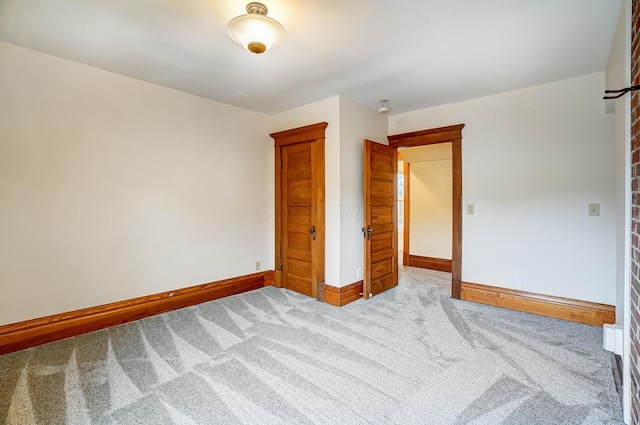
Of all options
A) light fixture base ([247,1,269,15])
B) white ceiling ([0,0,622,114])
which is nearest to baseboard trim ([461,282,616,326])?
white ceiling ([0,0,622,114])

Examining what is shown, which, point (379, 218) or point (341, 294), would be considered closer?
point (341, 294)

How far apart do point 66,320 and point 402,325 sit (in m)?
3.24

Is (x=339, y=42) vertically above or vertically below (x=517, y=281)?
above

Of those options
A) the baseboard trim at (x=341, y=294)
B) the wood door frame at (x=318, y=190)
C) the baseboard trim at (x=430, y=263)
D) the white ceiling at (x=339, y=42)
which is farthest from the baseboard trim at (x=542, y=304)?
the white ceiling at (x=339, y=42)

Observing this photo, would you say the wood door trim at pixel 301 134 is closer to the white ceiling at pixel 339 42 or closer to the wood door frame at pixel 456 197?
the white ceiling at pixel 339 42

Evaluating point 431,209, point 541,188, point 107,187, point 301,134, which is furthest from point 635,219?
point 431,209

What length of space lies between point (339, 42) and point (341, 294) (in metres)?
2.67

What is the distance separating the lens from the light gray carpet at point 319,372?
1.71 meters

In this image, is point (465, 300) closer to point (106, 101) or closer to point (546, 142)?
point (546, 142)

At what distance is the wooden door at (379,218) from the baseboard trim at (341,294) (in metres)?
0.13

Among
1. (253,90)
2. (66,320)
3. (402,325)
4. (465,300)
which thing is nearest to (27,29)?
(253,90)

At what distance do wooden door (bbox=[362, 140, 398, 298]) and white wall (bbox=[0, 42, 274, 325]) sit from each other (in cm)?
174

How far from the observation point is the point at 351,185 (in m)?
3.71

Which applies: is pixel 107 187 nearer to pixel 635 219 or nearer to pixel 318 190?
pixel 318 190
